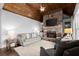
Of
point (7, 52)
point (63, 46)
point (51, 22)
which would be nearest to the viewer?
point (63, 46)

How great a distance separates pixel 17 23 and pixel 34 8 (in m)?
0.56

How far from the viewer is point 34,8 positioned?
99.0 inches

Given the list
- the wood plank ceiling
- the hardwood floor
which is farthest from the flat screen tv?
the hardwood floor

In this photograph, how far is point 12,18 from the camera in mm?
2449

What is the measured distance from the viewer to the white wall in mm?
2436

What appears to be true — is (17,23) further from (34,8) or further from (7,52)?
(7,52)

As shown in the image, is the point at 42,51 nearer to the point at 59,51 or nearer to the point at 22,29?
→ the point at 59,51

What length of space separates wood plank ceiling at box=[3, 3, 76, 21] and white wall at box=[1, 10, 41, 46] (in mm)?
103

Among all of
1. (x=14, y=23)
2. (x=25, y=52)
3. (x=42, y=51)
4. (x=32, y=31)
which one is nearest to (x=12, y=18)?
(x=14, y=23)

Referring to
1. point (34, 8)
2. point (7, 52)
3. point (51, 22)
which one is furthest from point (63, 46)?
point (7, 52)

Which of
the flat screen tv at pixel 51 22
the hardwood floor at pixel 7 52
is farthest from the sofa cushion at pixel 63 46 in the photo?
the hardwood floor at pixel 7 52

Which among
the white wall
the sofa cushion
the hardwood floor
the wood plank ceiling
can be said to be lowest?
the hardwood floor

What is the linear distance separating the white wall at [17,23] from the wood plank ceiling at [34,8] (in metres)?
0.10

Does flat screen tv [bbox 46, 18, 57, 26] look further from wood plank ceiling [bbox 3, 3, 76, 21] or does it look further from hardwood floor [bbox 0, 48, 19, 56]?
hardwood floor [bbox 0, 48, 19, 56]
